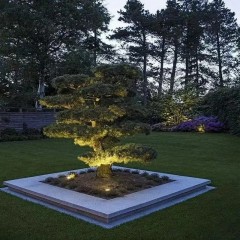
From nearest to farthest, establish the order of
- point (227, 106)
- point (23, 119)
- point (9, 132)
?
point (9, 132) < point (227, 106) < point (23, 119)

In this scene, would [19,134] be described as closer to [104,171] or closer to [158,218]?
[104,171]

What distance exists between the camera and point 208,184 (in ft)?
21.5

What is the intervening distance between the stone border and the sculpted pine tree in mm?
741

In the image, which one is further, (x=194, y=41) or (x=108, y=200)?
(x=194, y=41)

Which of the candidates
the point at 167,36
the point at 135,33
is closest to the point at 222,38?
the point at 167,36

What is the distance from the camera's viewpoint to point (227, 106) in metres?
Answer: 16.7

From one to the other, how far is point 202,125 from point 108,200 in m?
13.7

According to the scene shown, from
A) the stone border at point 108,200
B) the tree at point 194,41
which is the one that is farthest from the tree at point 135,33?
the stone border at point 108,200

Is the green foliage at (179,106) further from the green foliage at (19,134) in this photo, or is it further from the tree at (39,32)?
the green foliage at (19,134)

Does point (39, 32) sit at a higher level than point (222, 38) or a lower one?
lower

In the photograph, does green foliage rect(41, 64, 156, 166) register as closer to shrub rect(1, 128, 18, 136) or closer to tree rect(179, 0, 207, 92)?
shrub rect(1, 128, 18, 136)

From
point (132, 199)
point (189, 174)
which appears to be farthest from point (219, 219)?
point (189, 174)

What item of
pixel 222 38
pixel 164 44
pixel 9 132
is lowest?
pixel 9 132

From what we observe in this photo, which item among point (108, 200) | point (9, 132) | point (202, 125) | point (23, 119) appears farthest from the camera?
point (202, 125)
